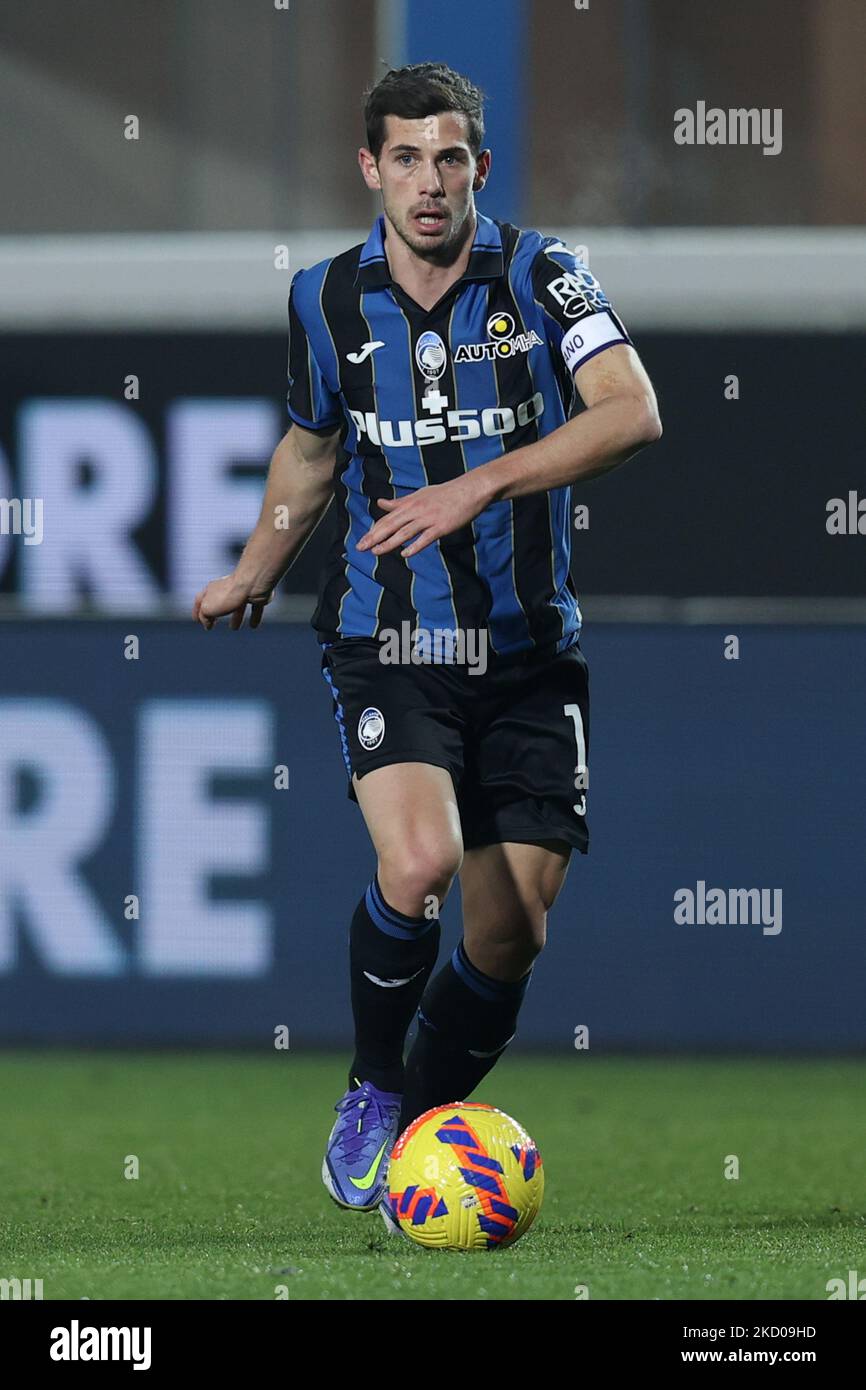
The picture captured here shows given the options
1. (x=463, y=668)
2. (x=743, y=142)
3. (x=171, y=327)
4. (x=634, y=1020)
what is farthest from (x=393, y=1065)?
(x=743, y=142)

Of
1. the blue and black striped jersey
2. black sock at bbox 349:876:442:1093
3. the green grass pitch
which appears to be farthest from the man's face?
the green grass pitch

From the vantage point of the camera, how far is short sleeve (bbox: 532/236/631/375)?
4.66 meters

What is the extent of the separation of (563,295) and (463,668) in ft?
2.58

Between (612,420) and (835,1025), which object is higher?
(612,420)

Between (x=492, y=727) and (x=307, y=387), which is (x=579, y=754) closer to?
(x=492, y=727)

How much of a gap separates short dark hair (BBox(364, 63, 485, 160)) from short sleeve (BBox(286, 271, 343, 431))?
1.38ft

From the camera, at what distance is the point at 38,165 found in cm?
1151

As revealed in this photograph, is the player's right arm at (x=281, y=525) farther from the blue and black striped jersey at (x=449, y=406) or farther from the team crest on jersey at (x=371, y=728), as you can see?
the team crest on jersey at (x=371, y=728)

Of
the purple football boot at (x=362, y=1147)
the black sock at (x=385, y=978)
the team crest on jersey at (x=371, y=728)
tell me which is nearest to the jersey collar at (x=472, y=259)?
the team crest on jersey at (x=371, y=728)

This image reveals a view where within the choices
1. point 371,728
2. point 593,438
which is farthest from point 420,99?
point 371,728

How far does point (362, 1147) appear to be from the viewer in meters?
4.68

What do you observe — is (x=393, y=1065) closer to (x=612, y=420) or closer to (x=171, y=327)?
(x=612, y=420)

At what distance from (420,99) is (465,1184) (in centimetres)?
210
